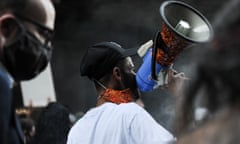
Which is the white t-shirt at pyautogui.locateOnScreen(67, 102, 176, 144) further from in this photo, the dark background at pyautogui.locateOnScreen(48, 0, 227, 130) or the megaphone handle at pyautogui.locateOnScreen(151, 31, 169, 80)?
the dark background at pyautogui.locateOnScreen(48, 0, 227, 130)

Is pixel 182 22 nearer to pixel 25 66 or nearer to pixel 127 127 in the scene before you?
pixel 127 127

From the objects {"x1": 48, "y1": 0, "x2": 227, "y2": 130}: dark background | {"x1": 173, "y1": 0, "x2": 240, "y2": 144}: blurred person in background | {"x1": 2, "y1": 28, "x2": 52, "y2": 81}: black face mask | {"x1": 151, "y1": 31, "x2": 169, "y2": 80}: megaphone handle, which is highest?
{"x1": 173, "y1": 0, "x2": 240, "y2": 144}: blurred person in background

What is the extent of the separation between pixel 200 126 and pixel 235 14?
213 mm

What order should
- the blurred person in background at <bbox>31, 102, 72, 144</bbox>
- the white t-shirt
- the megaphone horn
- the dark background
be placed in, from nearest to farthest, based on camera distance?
the white t-shirt → the megaphone horn → the blurred person in background at <bbox>31, 102, 72, 144</bbox> → the dark background

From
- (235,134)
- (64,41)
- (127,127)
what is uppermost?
(235,134)

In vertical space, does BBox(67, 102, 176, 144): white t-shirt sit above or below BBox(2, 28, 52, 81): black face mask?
below

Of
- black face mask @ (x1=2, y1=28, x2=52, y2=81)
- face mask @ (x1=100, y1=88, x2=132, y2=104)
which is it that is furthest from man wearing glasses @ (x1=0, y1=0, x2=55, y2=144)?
face mask @ (x1=100, y1=88, x2=132, y2=104)

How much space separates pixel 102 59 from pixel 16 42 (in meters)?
1.55

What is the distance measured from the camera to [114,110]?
329 centimetres

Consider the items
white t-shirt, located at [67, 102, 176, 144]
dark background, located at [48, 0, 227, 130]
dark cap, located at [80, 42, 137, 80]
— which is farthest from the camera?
dark background, located at [48, 0, 227, 130]

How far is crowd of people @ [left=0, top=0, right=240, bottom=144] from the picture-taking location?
1.11m

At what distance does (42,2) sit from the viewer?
207cm

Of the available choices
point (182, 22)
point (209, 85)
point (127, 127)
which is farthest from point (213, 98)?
point (182, 22)

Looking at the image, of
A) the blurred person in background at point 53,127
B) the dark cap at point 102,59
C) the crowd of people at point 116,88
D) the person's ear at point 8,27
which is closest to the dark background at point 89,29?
the blurred person in background at point 53,127
